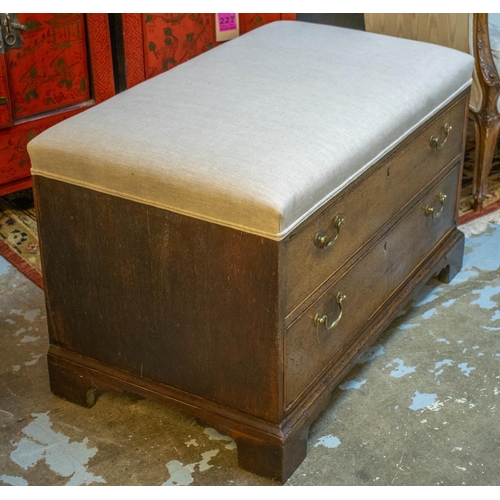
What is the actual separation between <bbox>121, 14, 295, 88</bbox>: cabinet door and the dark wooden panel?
109 cm

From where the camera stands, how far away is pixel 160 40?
2.68 meters

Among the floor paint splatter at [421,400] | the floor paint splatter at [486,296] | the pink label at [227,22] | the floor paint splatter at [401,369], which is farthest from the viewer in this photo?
the pink label at [227,22]

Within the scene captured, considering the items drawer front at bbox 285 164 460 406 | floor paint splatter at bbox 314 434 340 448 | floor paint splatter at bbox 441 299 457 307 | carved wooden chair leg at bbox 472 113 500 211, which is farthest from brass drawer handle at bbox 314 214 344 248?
carved wooden chair leg at bbox 472 113 500 211

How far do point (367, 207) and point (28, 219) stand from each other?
1.25 metres

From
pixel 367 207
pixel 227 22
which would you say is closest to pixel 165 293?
pixel 367 207

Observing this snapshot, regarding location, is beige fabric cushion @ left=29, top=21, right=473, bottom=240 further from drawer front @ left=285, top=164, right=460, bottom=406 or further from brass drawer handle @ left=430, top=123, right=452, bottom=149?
drawer front @ left=285, top=164, right=460, bottom=406

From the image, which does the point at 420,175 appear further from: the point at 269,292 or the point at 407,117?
the point at 269,292

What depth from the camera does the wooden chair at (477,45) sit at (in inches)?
96.5

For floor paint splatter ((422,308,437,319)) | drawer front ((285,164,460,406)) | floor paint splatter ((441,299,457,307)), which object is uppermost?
drawer front ((285,164,460,406))

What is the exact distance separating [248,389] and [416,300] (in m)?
0.77

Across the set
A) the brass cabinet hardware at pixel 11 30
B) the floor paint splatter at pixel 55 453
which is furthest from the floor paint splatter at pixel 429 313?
the brass cabinet hardware at pixel 11 30

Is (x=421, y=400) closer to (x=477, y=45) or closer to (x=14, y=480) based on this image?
(x=14, y=480)

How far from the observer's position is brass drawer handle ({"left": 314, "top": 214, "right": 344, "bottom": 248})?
1.58 m

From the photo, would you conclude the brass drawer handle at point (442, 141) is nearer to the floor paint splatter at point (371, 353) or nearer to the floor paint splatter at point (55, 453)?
the floor paint splatter at point (371, 353)
